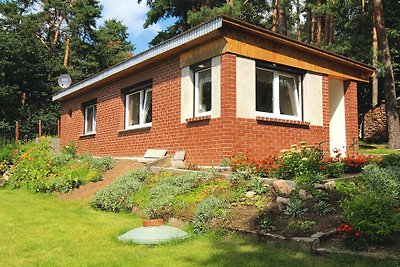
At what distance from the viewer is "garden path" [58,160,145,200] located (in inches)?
377

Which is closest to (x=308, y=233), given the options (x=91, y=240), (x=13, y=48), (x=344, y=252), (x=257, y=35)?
(x=344, y=252)

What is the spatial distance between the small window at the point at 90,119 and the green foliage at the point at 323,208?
40.1ft

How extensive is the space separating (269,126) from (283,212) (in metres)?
4.63

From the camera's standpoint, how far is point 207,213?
620 centimetres

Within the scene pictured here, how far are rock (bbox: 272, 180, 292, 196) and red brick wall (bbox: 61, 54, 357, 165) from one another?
2.91 meters

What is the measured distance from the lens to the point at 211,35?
9766 mm

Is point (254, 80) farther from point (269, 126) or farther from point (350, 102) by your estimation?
point (350, 102)

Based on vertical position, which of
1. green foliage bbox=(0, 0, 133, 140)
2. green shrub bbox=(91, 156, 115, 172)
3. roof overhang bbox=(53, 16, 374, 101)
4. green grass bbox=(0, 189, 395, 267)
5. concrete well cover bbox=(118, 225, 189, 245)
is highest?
green foliage bbox=(0, 0, 133, 140)

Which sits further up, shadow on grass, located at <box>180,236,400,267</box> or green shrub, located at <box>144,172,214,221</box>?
green shrub, located at <box>144,172,214,221</box>

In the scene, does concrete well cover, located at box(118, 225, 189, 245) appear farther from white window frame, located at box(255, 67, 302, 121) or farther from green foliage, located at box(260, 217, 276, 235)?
white window frame, located at box(255, 67, 302, 121)

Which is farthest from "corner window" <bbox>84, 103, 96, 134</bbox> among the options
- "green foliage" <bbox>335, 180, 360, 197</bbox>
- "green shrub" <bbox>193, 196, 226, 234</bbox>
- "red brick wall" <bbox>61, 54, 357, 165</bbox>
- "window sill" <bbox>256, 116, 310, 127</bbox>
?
"green foliage" <bbox>335, 180, 360, 197</bbox>

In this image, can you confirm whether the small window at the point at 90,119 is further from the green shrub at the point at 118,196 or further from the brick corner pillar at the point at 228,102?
the brick corner pillar at the point at 228,102

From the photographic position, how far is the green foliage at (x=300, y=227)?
5.23 metres

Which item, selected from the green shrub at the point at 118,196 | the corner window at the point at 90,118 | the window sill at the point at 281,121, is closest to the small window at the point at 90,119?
the corner window at the point at 90,118
